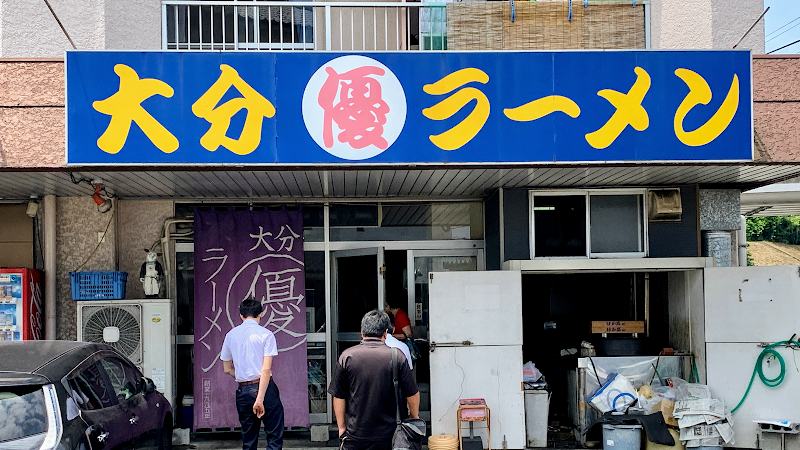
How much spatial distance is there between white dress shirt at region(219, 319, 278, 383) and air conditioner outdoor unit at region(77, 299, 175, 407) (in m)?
2.29

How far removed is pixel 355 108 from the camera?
22.3 feet

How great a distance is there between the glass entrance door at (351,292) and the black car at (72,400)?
3383 mm

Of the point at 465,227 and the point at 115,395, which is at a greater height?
the point at 465,227

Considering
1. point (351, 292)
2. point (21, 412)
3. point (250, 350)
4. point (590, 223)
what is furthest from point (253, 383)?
point (590, 223)

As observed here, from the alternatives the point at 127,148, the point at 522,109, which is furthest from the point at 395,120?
the point at 127,148

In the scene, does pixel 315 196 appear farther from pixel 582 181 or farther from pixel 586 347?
pixel 586 347

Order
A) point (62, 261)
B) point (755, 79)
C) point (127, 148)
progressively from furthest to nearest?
point (62, 261)
point (755, 79)
point (127, 148)

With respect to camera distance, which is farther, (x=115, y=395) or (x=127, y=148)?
(x=127, y=148)

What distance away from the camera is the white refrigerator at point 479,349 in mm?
8164

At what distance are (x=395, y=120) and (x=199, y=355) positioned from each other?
14.1ft

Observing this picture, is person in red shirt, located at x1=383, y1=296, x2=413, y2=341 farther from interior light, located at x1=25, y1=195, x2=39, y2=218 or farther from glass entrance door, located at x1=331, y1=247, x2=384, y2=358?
interior light, located at x1=25, y1=195, x2=39, y2=218

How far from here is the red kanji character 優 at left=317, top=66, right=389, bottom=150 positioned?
6777 mm

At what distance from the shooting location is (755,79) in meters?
7.37

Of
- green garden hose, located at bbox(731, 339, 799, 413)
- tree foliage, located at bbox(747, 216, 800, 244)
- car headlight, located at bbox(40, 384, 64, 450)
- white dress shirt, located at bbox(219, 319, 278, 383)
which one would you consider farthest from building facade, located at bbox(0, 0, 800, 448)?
tree foliage, located at bbox(747, 216, 800, 244)
